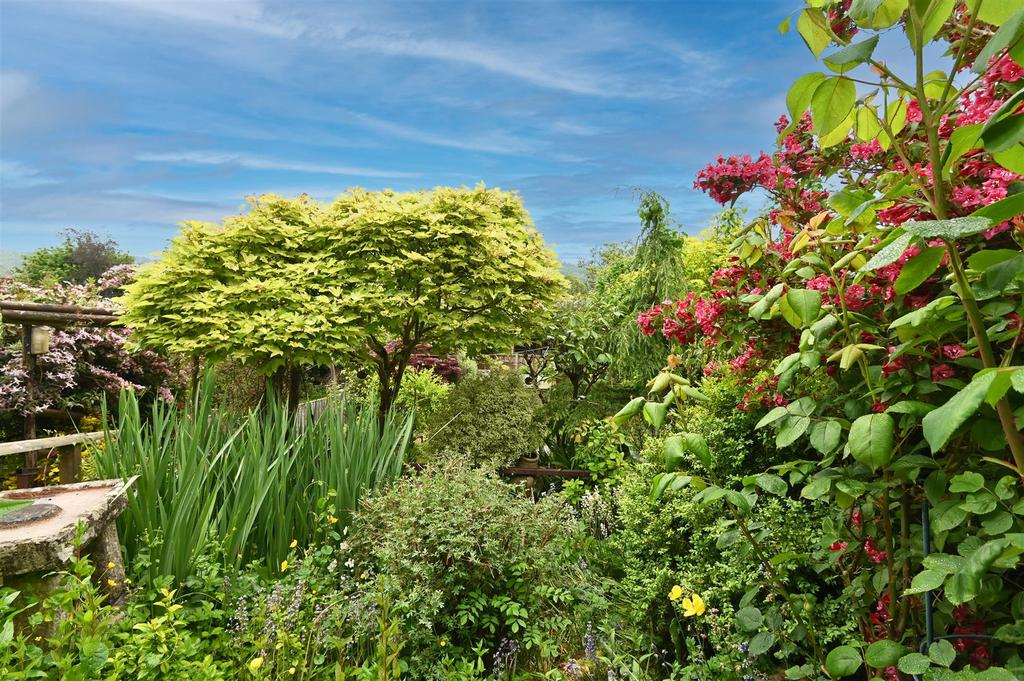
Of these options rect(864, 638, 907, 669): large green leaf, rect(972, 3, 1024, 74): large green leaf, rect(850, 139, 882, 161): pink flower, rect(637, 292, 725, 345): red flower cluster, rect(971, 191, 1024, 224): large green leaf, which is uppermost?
rect(850, 139, 882, 161): pink flower

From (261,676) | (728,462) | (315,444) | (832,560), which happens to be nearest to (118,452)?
(315,444)

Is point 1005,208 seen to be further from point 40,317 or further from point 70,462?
point 40,317

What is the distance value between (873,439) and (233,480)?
3.41 metres

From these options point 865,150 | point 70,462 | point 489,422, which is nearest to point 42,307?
point 70,462

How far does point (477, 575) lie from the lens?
9.59 ft

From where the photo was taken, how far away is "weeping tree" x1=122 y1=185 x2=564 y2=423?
5246mm

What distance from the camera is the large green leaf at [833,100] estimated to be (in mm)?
1078

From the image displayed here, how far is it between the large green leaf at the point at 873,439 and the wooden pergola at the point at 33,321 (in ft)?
22.1

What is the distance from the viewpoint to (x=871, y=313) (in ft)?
5.87

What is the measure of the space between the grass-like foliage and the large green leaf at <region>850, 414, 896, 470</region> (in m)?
2.81

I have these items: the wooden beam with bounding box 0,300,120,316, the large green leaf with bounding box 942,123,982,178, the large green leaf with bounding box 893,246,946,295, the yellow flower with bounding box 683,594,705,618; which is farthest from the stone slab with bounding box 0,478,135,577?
the wooden beam with bounding box 0,300,120,316

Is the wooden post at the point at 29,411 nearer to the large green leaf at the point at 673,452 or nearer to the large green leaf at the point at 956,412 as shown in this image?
the large green leaf at the point at 673,452

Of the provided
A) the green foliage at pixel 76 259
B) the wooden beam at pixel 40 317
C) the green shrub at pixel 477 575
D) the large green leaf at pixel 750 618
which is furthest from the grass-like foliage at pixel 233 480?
the green foliage at pixel 76 259

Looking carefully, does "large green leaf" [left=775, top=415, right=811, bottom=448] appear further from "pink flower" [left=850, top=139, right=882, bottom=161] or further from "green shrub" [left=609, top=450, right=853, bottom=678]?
"pink flower" [left=850, top=139, right=882, bottom=161]
